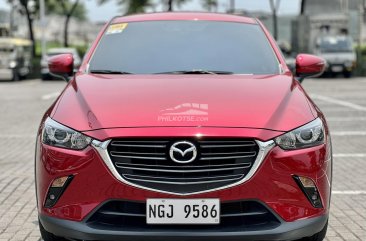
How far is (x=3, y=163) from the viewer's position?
8.20m

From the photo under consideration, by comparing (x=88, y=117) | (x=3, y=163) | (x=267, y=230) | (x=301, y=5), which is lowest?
(x=301, y=5)

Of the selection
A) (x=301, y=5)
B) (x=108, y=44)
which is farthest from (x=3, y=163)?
(x=301, y=5)

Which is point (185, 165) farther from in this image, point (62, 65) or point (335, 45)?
point (335, 45)

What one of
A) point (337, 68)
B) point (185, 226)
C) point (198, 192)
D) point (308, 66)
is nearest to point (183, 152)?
point (198, 192)

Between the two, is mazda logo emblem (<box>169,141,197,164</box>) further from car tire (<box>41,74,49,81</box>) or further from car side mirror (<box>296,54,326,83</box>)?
car tire (<box>41,74,49,81</box>)

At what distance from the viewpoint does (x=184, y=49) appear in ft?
16.3

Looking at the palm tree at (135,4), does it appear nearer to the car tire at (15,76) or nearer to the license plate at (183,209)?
the car tire at (15,76)

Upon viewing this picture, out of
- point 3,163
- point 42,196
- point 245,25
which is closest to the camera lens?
point 42,196

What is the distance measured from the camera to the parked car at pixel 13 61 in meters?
29.5

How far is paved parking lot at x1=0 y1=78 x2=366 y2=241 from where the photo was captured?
16.9 ft

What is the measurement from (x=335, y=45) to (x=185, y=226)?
27994 millimetres

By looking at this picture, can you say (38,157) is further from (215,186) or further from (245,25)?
(245,25)

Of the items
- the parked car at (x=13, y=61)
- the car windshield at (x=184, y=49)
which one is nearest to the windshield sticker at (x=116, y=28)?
the car windshield at (x=184, y=49)

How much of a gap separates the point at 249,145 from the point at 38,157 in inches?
48.1
